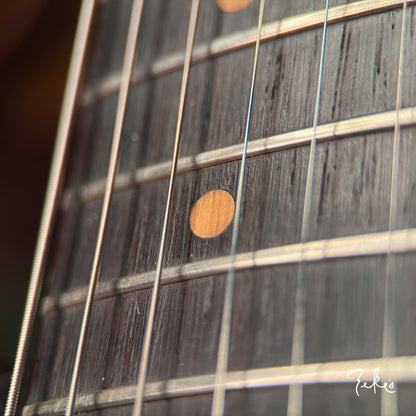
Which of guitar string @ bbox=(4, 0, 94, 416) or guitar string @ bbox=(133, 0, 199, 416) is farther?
guitar string @ bbox=(4, 0, 94, 416)

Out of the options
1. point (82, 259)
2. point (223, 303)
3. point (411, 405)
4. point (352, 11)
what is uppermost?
point (352, 11)

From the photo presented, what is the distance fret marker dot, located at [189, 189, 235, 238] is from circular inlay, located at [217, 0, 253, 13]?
0.29m

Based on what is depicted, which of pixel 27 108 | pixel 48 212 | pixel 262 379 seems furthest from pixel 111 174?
pixel 27 108

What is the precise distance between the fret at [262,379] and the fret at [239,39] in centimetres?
40

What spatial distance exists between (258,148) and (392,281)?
0.74ft

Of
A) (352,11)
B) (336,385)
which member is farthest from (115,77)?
(336,385)

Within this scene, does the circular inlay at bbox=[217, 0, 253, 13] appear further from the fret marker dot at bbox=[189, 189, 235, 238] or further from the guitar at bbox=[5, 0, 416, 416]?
the fret marker dot at bbox=[189, 189, 235, 238]

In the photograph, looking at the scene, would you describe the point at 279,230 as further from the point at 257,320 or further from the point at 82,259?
the point at 82,259

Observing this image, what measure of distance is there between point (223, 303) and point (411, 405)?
0.69 ft

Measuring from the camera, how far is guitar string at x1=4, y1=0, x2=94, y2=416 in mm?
787

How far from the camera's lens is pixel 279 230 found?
2.23ft

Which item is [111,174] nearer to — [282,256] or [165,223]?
[165,223]

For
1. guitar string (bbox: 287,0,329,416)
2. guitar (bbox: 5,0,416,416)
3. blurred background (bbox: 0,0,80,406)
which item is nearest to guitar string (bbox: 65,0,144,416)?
guitar (bbox: 5,0,416,416)

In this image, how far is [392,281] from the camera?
60cm
